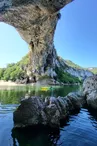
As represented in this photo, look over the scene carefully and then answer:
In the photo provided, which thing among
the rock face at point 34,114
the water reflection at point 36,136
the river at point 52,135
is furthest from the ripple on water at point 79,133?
the rock face at point 34,114

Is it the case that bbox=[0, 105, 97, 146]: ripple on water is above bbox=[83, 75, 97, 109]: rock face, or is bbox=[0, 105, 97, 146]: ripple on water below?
below

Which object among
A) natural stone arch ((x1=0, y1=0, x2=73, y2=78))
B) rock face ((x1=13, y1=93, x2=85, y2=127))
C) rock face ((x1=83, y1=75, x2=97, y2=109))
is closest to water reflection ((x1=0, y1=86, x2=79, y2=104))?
rock face ((x1=83, y1=75, x2=97, y2=109))

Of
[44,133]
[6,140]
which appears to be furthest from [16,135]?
[44,133]

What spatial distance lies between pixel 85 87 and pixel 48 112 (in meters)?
17.8

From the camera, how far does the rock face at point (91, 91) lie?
87.7 ft

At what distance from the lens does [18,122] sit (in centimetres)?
1669

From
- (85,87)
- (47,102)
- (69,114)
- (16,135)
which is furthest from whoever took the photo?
(85,87)

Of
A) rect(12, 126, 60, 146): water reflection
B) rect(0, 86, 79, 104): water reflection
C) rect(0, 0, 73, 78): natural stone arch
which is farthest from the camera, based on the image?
rect(0, 86, 79, 104): water reflection

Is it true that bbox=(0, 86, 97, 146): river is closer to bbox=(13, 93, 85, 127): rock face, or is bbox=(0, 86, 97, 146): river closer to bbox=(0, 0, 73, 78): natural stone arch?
bbox=(13, 93, 85, 127): rock face

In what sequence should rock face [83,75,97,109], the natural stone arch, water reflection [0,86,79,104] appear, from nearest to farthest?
the natural stone arch, rock face [83,75,97,109], water reflection [0,86,79,104]

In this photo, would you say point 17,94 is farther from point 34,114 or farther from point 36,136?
point 36,136

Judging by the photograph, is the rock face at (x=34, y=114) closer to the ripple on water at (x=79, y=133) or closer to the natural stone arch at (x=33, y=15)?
the ripple on water at (x=79, y=133)

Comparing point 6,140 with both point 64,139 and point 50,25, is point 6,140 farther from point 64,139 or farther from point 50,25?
point 50,25

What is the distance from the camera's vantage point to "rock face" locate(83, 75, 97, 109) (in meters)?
26.7
